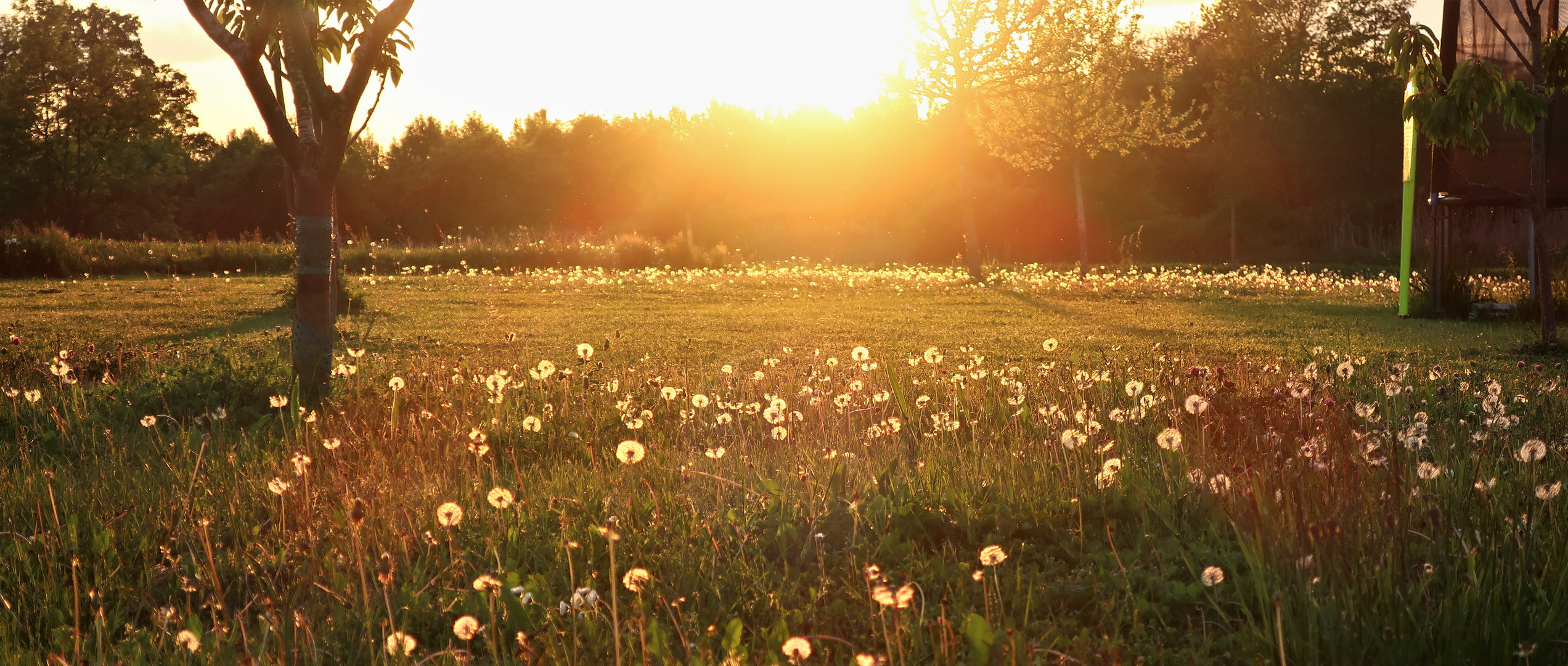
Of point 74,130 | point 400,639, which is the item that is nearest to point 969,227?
point 400,639

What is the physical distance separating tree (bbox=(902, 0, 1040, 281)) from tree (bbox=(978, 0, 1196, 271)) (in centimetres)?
38

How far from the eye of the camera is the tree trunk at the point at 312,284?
19.2ft

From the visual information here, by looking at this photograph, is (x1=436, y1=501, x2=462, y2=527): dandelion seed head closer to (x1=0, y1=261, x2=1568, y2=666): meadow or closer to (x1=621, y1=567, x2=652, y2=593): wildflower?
(x1=0, y1=261, x2=1568, y2=666): meadow

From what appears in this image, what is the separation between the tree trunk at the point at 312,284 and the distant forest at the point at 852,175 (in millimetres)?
26892

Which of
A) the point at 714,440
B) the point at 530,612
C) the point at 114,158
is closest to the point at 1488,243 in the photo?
the point at 714,440

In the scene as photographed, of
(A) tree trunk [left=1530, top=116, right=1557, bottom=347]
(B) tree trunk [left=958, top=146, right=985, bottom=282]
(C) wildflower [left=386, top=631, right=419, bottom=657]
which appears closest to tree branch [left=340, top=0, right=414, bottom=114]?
(C) wildflower [left=386, top=631, right=419, bottom=657]

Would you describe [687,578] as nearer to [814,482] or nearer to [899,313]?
[814,482]

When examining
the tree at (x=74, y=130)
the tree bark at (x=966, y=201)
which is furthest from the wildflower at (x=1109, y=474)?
the tree at (x=74, y=130)

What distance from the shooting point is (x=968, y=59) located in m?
24.8

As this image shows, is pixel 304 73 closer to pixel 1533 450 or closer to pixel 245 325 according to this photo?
pixel 1533 450

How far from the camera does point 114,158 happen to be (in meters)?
44.7

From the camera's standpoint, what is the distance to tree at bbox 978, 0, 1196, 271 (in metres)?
24.7

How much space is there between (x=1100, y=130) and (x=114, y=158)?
4242cm

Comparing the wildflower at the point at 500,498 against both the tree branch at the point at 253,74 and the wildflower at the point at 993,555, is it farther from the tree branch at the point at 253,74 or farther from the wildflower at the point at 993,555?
the tree branch at the point at 253,74
